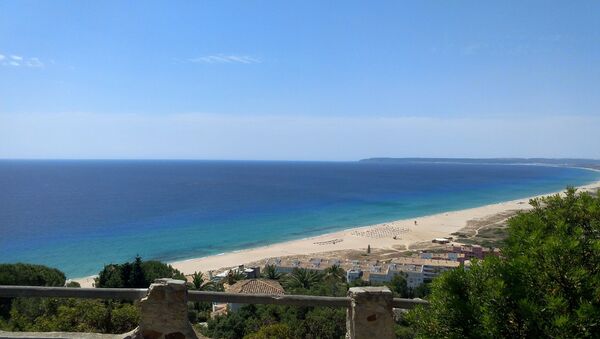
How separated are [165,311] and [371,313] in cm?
231

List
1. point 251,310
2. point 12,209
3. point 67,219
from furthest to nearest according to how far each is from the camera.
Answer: point 12,209, point 67,219, point 251,310

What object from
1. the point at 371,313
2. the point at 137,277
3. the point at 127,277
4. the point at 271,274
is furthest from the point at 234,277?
the point at 371,313

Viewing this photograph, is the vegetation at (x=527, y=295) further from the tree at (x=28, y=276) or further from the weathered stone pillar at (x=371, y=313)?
the tree at (x=28, y=276)

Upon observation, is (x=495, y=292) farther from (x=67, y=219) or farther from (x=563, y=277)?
(x=67, y=219)

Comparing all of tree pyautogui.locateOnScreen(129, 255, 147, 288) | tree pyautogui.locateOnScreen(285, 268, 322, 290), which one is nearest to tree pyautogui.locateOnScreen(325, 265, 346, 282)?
tree pyautogui.locateOnScreen(285, 268, 322, 290)

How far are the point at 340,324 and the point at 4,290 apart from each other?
8.10 m

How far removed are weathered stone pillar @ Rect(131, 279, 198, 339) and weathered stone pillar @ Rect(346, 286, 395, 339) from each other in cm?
190

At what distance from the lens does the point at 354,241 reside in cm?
5650

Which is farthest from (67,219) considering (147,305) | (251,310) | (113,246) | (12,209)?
(147,305)

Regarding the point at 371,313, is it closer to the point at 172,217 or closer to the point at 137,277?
the point at 137,277

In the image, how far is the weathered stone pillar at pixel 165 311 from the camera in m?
4.92

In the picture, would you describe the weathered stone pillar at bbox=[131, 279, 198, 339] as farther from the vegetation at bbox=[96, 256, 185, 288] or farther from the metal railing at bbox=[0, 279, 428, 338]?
the vegetation at bbox=[96, 256, 185, 288]

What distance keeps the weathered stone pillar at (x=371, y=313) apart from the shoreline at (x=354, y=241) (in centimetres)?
3544

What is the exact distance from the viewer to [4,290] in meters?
4.99
